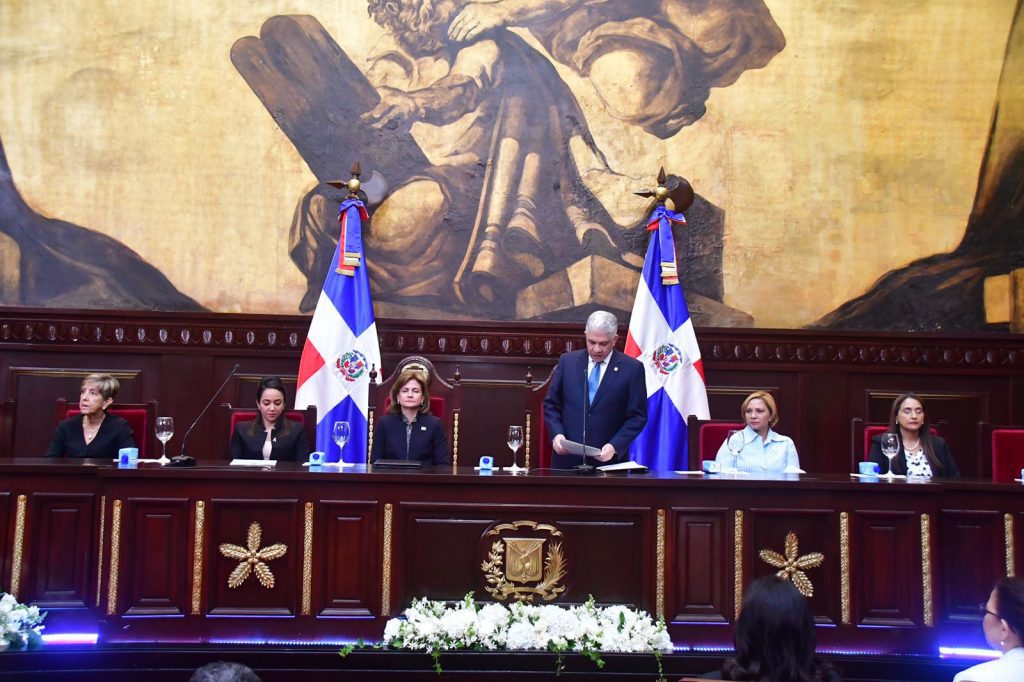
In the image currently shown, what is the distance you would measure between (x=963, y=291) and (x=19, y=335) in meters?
7.49

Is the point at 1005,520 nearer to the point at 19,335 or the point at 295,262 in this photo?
the point at 295,262

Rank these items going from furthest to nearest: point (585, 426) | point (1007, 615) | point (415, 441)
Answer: point (415, 441)
point (585, 426)
point (1007, 615)

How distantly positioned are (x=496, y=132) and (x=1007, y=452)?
437 centimetres

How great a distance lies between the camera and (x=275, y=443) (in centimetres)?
530

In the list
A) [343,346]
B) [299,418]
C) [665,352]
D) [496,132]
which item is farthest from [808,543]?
[496,132]

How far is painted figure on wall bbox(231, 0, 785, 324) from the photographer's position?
23.7ft

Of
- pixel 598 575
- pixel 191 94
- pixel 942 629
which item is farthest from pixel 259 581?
pixel 191 94

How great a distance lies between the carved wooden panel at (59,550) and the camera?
3.95m

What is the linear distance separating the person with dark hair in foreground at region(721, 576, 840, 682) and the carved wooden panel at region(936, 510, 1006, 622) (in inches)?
89.1

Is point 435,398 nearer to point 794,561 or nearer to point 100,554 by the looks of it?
point 100,554

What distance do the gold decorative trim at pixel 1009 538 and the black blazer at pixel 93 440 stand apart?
4.62 meters

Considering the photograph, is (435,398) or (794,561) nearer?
(794,561)

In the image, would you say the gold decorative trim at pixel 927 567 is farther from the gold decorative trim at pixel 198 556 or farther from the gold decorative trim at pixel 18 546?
the gold decorative trim at pixel 18 546

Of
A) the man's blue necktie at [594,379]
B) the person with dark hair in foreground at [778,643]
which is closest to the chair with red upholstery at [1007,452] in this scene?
the man's blue necktie at [594,379]
